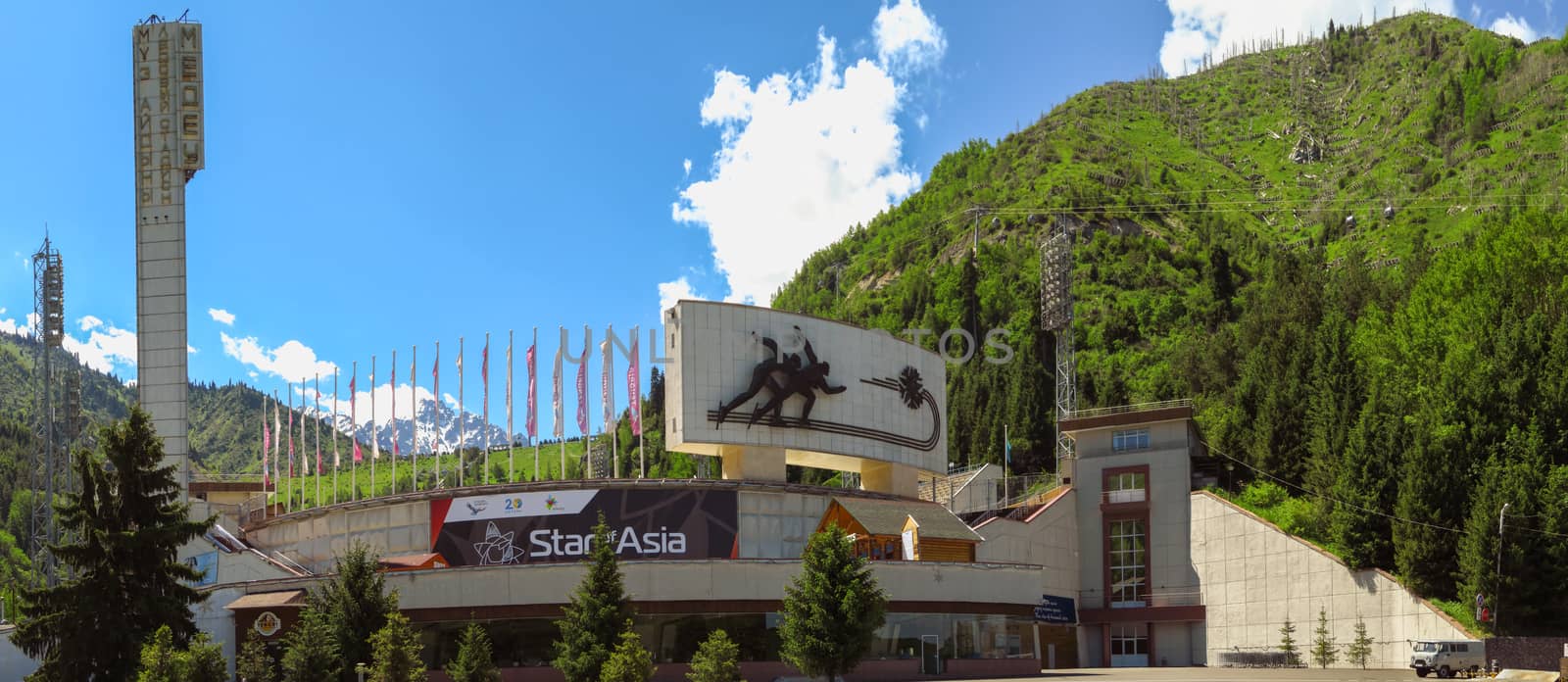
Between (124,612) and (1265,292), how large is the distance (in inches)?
3835

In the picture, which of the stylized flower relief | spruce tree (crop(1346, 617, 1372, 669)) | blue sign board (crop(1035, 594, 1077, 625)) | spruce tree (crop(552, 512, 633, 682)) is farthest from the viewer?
blue sign board (crop(1035, 594, 1077, 625))

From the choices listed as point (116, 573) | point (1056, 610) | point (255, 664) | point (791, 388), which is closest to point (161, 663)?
point (255, 664)

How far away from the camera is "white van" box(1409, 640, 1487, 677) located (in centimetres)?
5969

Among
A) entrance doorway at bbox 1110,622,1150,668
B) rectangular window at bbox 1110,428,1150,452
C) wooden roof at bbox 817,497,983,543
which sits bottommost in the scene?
entrance doorway at bbox 1110,622,1150,668

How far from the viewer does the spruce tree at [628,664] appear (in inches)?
1724

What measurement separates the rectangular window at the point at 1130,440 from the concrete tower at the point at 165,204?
54.6 meters

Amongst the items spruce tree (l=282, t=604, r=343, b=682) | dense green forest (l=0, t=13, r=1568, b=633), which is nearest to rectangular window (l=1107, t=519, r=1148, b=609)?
dense green forest (l=0, t=13, r=1568, b=633)

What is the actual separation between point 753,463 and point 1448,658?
32482 mm

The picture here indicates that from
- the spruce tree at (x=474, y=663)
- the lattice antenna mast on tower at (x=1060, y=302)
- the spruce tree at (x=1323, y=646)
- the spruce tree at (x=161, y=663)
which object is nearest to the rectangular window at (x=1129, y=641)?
the spruce tree at (x=1323, y=646)

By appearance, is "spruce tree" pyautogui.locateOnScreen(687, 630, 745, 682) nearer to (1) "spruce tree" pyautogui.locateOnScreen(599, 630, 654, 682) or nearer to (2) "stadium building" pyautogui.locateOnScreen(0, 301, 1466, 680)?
(1) "spruce tree" pyautogui.locateOnScreen(599, 630, 654, 682)

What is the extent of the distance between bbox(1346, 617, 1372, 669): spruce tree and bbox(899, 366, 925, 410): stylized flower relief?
25.6 m

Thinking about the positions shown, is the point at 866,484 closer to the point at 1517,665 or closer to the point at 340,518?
the point at 340,518

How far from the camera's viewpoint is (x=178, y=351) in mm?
83062

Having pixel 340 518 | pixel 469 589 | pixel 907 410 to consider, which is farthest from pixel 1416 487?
pixel 340 518
